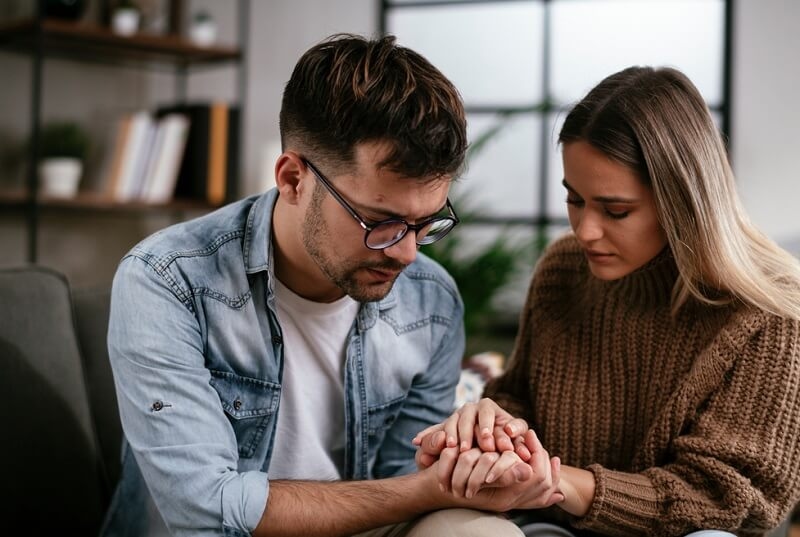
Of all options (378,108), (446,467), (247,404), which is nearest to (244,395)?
(247,404)

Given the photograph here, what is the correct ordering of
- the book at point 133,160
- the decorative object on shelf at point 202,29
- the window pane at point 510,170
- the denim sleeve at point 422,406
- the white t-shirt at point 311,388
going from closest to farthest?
the white t-shirt at point 311,388 < the denim sleeve at point 422,406 < the book at point 133,160 < the decorative object on shelf at point 202,29 < the window pane at point 510,170

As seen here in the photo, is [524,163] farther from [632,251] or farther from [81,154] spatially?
[632,251]

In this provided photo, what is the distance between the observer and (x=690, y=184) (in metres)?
1.36

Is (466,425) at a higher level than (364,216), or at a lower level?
lower

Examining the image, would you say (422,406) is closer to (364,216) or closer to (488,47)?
(364,216)

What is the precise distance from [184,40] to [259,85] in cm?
55

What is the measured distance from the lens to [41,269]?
167 cm

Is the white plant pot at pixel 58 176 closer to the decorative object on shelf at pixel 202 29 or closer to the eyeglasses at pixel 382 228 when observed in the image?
the decorative object on shelf at pixel 202 29

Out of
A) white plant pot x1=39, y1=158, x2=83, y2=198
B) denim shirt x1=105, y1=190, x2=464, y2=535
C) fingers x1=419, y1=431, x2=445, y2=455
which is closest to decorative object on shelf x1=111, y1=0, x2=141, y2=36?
white plant pot x1=39, y1=158, x2=83, y2=198

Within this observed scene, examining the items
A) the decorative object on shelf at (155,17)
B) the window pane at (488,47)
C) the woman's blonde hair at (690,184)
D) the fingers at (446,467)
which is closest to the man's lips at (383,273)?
the fingers at (446,467)

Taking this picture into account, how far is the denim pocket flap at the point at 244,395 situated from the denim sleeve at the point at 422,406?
275 mm

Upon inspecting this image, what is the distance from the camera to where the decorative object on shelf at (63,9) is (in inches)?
118

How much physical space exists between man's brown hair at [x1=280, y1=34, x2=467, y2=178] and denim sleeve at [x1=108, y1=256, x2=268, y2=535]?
32 centimetres

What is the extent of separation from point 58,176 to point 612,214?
2.18 metres
